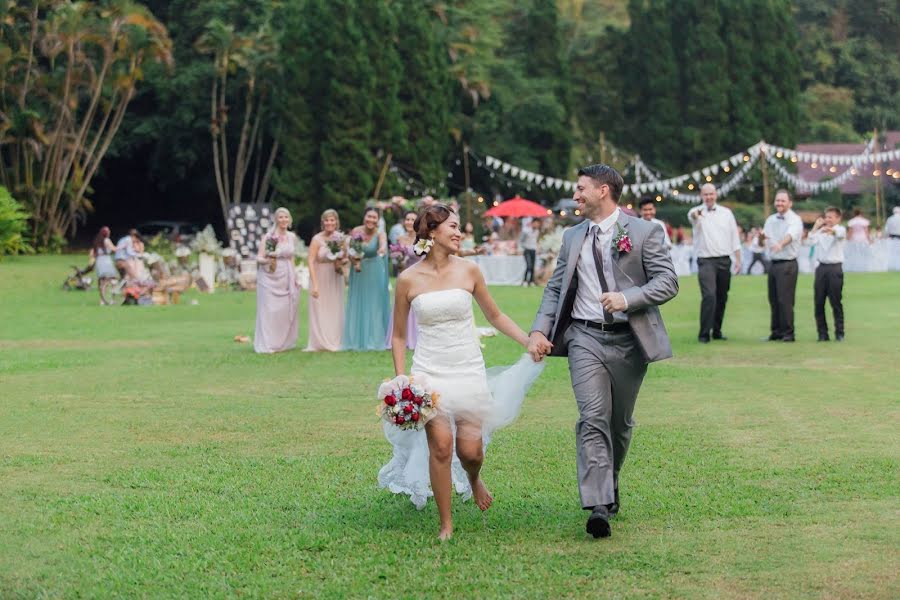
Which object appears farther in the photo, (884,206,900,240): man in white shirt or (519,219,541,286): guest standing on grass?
(884,206,900,240): man in white shirt

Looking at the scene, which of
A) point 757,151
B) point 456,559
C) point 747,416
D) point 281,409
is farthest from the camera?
point 757,151

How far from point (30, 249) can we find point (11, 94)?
6.79m

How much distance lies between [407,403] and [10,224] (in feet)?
129

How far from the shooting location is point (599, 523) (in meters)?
7.56

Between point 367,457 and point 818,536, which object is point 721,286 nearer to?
point 367,457

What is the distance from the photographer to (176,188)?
63.0 m

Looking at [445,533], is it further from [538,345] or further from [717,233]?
[717,233]

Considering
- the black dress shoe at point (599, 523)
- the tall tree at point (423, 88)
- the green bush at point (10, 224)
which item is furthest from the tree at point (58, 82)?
the black dress shoe at point (599, 523)

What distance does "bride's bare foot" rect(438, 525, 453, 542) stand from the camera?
7675 mm

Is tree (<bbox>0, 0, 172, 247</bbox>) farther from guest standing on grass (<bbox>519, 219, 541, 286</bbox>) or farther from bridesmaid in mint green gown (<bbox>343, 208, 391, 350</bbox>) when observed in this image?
bridesmaid in mint green gown (<bbox>343, 208, 391, 350</bbox>)

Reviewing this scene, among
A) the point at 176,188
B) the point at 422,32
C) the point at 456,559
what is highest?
the point at 422,32

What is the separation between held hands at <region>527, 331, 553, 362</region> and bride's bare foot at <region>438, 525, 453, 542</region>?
41.6 inches

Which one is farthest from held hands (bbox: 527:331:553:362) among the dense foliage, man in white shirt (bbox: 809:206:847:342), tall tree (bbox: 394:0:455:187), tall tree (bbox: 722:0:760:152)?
tall tree (bbox: 722:0:760:152)

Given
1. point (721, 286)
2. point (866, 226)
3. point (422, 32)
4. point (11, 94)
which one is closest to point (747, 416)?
point (721, 286)
